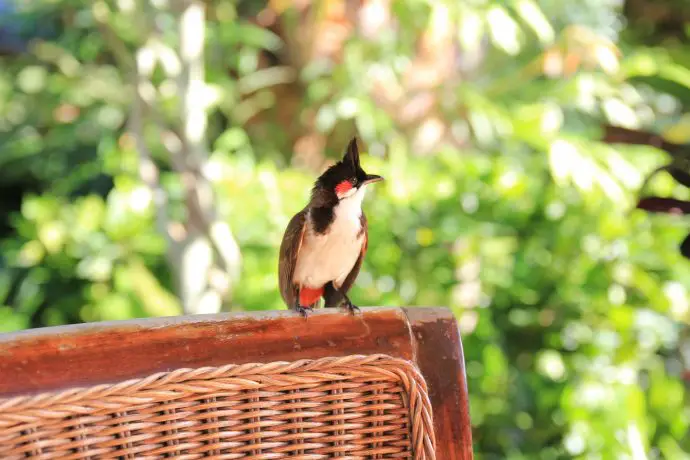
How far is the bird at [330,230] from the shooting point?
1344mm

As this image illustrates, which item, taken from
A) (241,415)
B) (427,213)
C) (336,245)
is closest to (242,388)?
(241,415)

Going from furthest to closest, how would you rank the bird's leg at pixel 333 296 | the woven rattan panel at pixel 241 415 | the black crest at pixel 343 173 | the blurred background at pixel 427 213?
the blurred background at pixel 427 213
the bird's leg at pixel 333 296
the black crest at pixel 343 173
the woven rattan panel at pixel 241 415

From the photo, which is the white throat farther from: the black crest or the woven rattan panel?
the woven rattan panel

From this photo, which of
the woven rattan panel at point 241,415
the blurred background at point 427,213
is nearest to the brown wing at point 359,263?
the blurred background at point 427,213

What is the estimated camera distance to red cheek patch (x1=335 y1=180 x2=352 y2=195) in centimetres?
134

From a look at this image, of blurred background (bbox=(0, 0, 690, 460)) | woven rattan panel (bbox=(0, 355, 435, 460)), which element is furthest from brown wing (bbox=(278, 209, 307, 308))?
woven rattan panel (bbox=(0, 355, 435, 460))

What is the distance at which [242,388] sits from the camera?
67cm

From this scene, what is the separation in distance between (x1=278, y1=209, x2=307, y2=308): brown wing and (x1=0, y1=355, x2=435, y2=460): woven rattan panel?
2.14 feet

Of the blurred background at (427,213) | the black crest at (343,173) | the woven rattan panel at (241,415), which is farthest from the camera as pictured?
the blurred background at (427,213)

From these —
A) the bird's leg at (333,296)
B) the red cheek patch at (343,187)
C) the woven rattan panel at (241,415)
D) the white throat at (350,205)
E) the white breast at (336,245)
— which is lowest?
the bird's leg at (333,296)

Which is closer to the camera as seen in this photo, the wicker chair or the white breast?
the wicker chair

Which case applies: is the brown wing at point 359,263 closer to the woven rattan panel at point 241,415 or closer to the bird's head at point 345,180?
the bird's head at point 345,180

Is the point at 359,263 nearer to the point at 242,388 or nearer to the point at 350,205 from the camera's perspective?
the point at 350,205

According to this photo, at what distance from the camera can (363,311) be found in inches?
29.1
